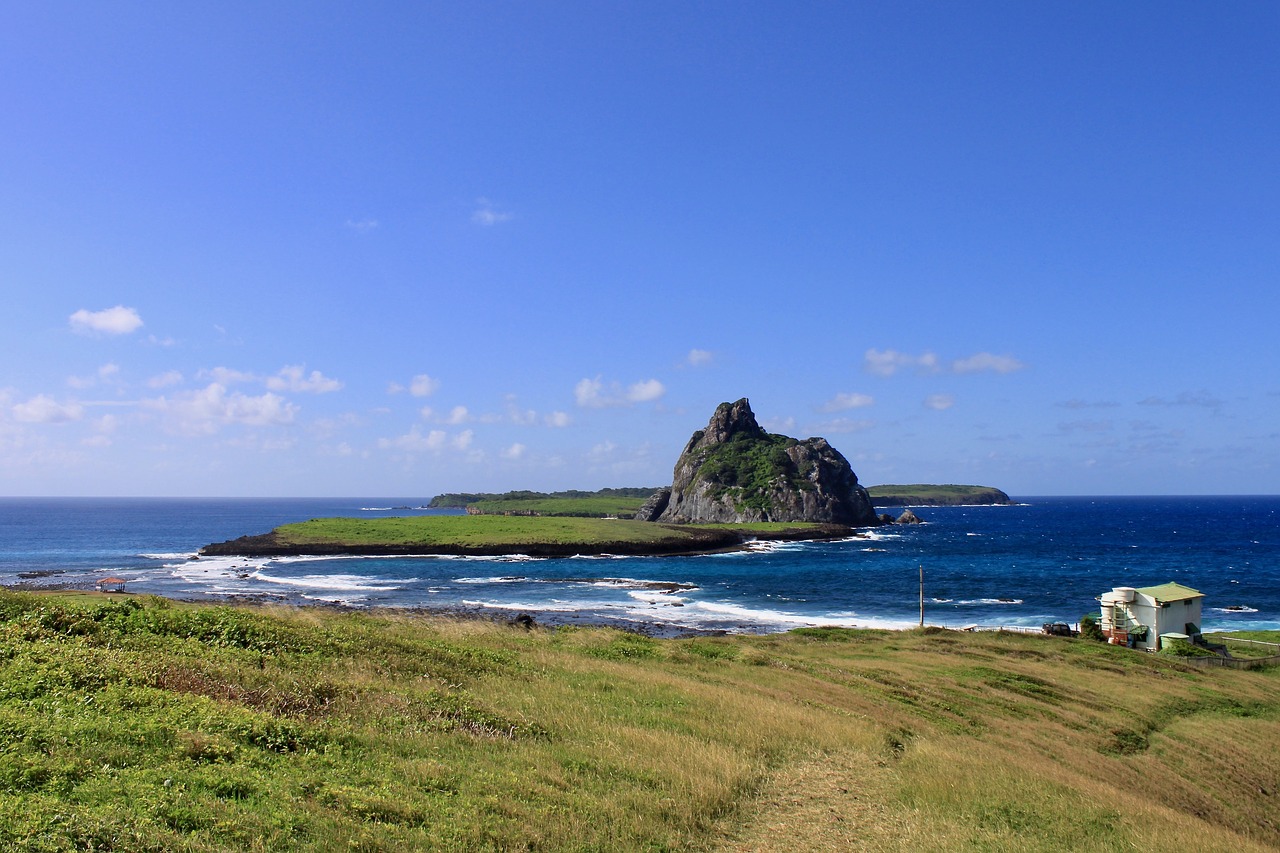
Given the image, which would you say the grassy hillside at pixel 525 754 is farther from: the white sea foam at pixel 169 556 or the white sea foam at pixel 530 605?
the white sea foam at pixel 169 556

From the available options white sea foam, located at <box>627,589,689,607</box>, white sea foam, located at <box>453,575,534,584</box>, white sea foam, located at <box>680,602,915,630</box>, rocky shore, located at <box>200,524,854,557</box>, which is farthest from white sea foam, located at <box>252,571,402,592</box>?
white sea foam, located at <box>680,602,915,630</box>

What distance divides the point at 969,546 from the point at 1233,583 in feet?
174

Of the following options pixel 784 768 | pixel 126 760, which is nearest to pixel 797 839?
pixel 784 768

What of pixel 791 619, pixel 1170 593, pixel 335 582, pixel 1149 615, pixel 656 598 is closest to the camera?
pixel 1149 615

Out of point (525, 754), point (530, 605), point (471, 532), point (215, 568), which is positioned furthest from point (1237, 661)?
point (471, 532)

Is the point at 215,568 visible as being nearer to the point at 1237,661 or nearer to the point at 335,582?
the point at 335,582

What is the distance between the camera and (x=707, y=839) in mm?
11844

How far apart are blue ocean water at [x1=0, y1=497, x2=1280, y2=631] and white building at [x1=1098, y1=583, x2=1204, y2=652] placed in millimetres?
16300

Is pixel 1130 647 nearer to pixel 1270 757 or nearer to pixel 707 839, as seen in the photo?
pixel 1270 757

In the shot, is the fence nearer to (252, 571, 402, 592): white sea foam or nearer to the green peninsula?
(252, 571, 402, 592): white sea foam

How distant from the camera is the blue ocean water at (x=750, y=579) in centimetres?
6762

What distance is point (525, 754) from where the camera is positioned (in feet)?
46.7

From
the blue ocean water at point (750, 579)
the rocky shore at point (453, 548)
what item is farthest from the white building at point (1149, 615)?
the rocky shore at point (453, 548)

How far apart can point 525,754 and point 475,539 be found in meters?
116
